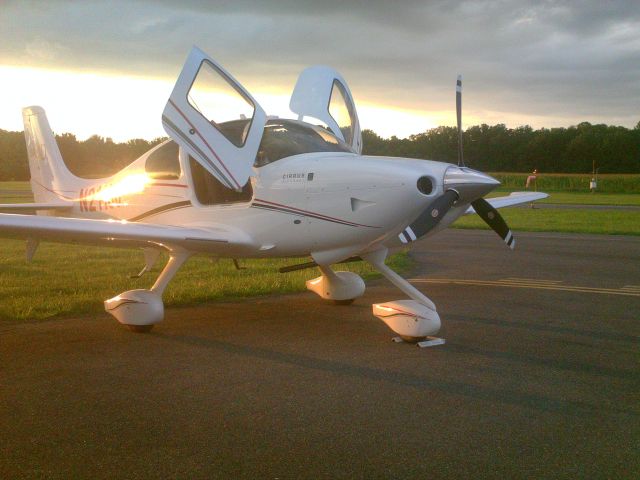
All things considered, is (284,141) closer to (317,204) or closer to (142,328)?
(317,204)

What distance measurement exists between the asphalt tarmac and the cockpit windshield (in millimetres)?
2058

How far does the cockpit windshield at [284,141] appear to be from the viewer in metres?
7.82

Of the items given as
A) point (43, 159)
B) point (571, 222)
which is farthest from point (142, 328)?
point (571, 222)

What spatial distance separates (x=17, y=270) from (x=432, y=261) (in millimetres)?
8409

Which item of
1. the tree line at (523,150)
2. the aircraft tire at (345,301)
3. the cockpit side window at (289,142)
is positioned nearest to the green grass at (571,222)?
the aircraft tire at (345,301)

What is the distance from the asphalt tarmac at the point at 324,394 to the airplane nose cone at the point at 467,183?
5.24ft

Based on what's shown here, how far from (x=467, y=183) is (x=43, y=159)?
7.84 metres

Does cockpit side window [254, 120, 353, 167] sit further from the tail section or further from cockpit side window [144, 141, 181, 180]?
the tail section

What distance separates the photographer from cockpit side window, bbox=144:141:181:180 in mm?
8781

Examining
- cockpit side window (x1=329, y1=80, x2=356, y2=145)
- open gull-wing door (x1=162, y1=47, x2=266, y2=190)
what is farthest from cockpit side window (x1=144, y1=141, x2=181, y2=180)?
cockpit side window (x1=329, y1=80, x2=356, y2=145)

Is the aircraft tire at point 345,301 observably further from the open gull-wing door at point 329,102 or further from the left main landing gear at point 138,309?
the left main landing gear at point 138,309

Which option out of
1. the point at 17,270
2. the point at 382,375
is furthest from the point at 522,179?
the point at 382,375

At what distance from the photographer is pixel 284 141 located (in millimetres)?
7906

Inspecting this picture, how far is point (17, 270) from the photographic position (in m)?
12.7
